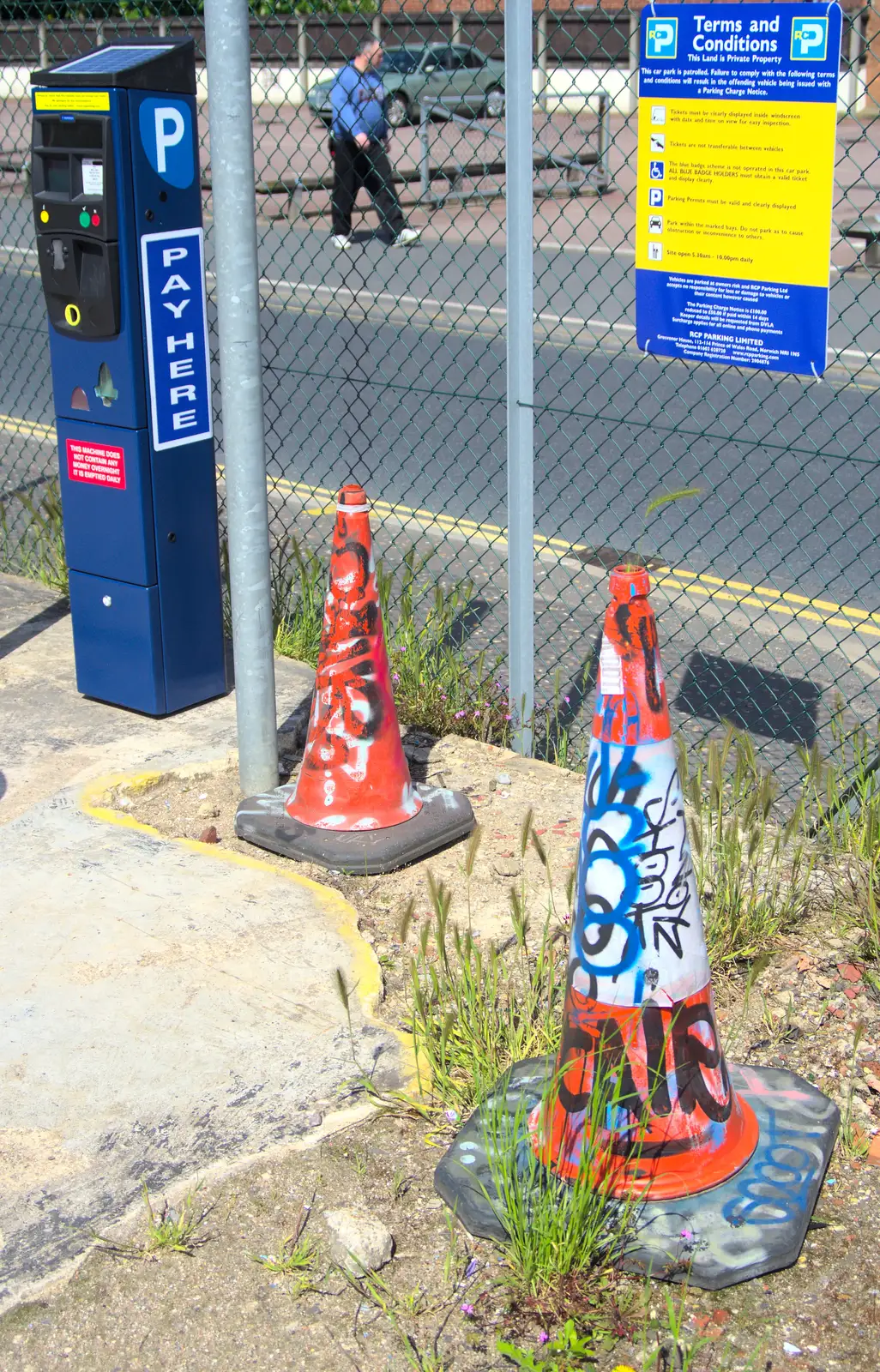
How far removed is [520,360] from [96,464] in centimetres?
148

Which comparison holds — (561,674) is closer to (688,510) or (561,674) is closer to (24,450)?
(688,510)

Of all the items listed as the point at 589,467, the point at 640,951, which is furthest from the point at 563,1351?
the point at 589,467

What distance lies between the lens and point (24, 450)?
920 centimetres

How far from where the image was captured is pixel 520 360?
446 cm

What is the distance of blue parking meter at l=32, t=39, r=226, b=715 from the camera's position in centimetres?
450

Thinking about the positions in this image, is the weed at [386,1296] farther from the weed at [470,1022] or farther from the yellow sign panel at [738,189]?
the yellow sign panel at [738,189]

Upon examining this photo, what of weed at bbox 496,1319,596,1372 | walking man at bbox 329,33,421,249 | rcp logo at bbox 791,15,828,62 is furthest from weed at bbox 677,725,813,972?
walking man at bbox 329,33,421,249

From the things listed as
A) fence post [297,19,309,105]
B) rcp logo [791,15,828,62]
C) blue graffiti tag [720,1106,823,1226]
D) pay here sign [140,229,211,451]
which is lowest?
blue graffiti tag [720,1106,823,1226]

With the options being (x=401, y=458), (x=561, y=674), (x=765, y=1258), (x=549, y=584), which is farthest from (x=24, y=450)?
(x=765, y=1258)

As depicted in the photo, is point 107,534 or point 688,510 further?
point 688,510

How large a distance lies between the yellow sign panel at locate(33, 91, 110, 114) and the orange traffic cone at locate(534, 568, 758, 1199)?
267cm

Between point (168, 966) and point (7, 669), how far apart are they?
2.21 meters

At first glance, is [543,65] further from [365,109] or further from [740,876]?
[365,109]

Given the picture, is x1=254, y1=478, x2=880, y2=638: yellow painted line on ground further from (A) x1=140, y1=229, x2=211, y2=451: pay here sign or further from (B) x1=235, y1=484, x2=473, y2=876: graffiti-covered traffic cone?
(B) x1=235, y1=484, x2=473, y2=876: graffiti-covered traffic cone
